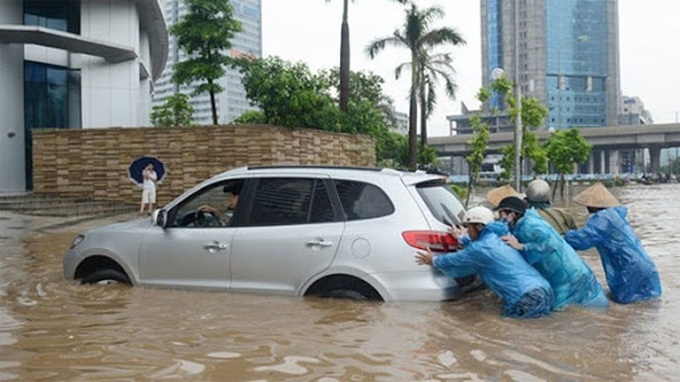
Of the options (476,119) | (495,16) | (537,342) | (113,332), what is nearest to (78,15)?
(476,119)

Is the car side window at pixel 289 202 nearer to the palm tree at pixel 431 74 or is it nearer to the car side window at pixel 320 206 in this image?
the car side window at pixel 320 206

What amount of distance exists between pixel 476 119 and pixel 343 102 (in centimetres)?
552

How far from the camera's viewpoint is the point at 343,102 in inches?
1096

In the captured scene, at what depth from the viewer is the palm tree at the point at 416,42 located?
33.8 metres

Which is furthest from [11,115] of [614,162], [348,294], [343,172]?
[614,162]

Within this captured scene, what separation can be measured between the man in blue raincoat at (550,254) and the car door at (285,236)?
1518mm

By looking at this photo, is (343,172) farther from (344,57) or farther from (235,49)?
(235,49)

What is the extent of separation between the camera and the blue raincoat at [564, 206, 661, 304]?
21.9 feet

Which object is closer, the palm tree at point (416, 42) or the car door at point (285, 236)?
the car door at point (285, 236)

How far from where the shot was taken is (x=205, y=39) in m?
27.3

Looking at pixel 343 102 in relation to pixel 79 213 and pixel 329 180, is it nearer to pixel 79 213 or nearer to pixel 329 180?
pixel 79 213

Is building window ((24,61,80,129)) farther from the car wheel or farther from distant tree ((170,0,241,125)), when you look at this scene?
the car wheel

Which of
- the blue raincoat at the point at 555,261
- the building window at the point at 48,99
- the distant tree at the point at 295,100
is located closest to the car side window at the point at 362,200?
the blue raincoat at the point at 555,261

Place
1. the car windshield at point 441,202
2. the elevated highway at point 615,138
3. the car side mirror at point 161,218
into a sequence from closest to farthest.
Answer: the car windshield at point 441,202 → the car side mirror at point 161,218 → the elevated highway at point 615,138
